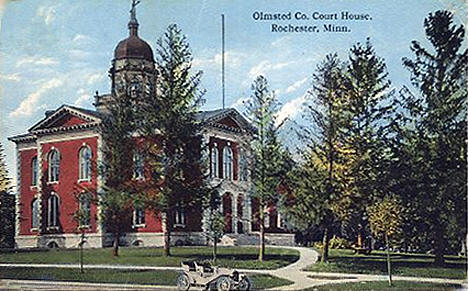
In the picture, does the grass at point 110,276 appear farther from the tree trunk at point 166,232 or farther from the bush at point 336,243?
the bush at point 336,243

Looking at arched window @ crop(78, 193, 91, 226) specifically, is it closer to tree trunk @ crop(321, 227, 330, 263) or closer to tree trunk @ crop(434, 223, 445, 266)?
tree trunk @ crop(321, 227, 330, 263)

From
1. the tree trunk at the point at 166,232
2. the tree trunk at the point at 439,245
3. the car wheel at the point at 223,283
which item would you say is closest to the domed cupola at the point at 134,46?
the tree trunk at the point at 166,232

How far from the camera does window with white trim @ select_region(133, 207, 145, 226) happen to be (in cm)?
1216

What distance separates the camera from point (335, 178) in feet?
38.8

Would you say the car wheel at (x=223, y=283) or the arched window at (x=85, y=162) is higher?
the arched window at (x=85, y=162)

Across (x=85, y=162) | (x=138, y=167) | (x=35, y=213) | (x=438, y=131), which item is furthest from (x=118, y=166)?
(x=438, y=131)

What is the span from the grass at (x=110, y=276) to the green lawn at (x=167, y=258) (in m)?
0.13

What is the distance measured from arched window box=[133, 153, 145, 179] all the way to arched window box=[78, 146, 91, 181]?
68 centimetres

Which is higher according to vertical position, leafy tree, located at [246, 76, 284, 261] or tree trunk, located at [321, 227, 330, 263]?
leafy tree, located at [246, 76, 284, 261]

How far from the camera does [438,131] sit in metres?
11.8

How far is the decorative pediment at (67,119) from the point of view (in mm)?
12234

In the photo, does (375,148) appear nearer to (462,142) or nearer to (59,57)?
(462,142)

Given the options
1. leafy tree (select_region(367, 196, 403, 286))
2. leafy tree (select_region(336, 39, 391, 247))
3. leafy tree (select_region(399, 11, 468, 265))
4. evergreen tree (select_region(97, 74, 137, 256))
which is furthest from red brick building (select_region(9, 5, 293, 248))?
leafy tree (select_region(399, 11, 468, 265))

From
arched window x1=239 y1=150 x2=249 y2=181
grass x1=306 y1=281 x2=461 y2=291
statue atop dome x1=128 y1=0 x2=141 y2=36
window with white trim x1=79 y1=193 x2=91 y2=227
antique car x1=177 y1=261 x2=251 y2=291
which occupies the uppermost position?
statue atop dome x1=128 y1=0 x2=141 y2=36
